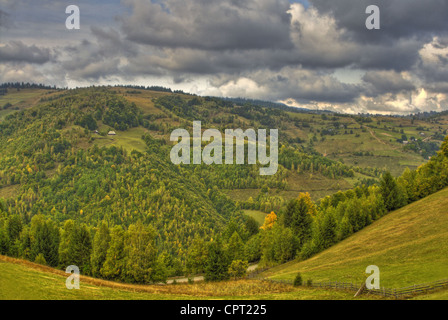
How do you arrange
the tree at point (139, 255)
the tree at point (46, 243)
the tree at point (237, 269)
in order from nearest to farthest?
the tree at point (139, 255)
the tree at point (46, 243)
the tree at point (237, 269)

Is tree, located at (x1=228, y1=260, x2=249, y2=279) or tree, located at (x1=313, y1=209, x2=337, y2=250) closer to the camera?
tree, located at (x1=228, y1=260, x2=249, y2=279)

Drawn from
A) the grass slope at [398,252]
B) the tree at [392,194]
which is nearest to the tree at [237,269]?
the grass slope at [398,252]

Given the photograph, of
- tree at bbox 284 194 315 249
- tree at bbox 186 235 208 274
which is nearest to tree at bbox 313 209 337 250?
tree at bbox 284 194 315 249

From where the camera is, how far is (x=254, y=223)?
139250 millimetres

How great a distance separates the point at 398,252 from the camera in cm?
5975

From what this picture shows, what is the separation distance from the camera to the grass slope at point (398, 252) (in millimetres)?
47219

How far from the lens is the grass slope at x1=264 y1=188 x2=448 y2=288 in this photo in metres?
47.2

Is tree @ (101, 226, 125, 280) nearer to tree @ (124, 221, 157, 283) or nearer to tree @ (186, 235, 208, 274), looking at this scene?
tree @ (124, 221, 157, 283)

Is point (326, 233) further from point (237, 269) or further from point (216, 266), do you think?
point (216, 266)

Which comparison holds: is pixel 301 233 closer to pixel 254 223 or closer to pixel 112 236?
pixel 254 223

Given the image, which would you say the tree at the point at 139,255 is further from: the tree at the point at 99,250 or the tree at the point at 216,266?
the tree at the point at 216,266

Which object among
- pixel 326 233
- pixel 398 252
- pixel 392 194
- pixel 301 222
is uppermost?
pixel 392 194

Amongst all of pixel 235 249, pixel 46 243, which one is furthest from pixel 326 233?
pixel 46 243
